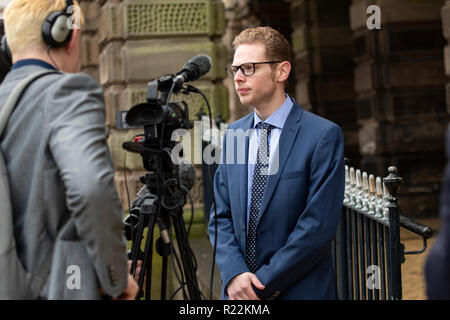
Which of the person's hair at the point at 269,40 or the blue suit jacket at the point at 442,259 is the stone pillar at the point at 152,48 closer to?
the person's hair at the point at 269,40

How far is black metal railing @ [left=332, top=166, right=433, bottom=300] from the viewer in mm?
2859

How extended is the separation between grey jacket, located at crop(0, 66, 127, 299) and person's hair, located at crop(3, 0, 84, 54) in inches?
6.3

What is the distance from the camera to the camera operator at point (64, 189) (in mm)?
1689

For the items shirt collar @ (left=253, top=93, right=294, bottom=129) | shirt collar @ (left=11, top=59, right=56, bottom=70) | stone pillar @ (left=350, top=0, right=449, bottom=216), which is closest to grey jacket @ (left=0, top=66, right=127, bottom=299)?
shirt collar @ (left=11, top=59, right=56, bottom=70)

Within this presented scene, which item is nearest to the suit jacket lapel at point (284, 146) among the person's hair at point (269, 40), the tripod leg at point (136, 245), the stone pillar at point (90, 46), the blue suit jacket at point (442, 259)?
the person's hair at point (269, 40)

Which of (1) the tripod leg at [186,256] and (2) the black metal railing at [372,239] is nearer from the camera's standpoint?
(1) the tripod leg at [186,256]

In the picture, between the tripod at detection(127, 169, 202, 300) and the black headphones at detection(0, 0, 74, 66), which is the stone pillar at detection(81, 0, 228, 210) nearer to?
the tripod at detection(127, 169, 202, 300)

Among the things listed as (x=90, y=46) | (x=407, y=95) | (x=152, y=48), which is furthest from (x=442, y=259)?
(x=90, y=46)

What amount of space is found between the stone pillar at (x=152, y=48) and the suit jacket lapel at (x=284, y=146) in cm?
423

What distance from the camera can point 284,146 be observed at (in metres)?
2.42

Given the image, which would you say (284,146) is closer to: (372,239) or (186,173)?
(186,173)

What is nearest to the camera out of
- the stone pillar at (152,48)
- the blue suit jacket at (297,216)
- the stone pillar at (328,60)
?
the blue suit jacket at (297,216)

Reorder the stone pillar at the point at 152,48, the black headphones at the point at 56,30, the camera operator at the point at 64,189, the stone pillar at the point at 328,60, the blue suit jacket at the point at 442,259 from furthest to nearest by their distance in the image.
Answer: the stone pillar at the point at 328,60 < the stone pillar at the point at 152,48 < the black headphones at the point at 56,30 < the camera operator at the point at 64,189 < the blue suit jacket at the point at 442,259

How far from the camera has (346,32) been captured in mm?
12305
